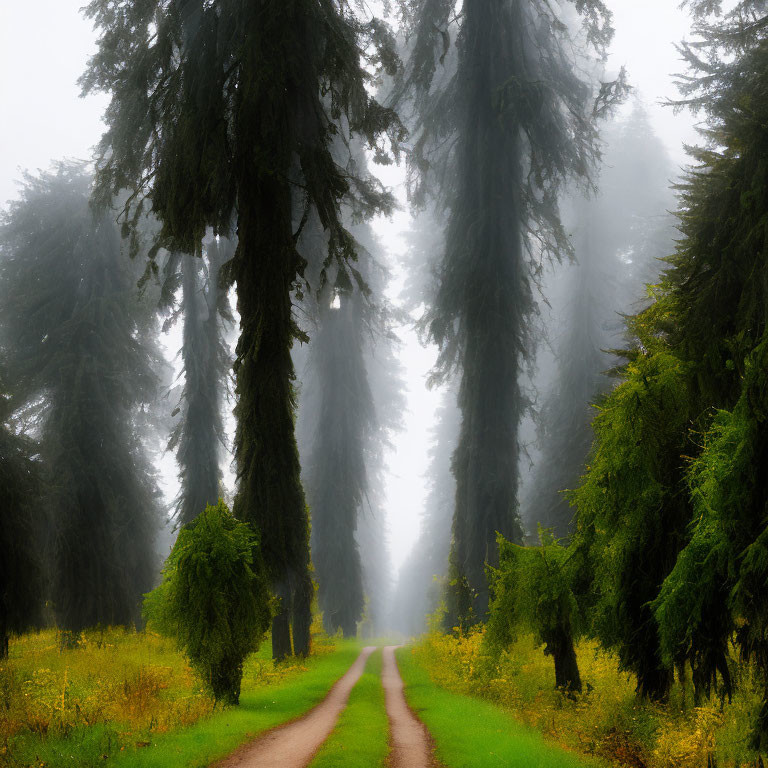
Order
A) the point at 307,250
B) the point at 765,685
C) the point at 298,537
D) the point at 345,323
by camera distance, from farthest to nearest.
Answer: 1. the point at 345,323
2. the point at 307,250
3. the point at 298,537
4. the point at 765,685

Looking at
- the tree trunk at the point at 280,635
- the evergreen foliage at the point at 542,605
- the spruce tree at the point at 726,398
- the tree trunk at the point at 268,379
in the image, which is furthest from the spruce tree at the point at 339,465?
the spruce tree at the point at 726,398

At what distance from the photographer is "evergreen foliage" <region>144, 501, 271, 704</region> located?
328 inches

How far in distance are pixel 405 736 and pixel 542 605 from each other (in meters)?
2.89

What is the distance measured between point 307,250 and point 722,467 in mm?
10320

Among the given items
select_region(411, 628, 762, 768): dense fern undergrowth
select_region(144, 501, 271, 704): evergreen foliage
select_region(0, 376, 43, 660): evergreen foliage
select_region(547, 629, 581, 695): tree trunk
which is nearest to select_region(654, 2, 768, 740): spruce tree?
select_region(411, 628, 762, 768): dense fern undergrowth

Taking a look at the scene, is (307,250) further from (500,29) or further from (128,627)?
(128,627)

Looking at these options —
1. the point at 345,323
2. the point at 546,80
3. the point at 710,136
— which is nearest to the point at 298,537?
the point at 710,136

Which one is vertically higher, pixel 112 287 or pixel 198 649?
pixel 112 287

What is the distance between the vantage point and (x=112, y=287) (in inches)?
760

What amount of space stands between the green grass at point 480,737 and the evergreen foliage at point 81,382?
433 inches

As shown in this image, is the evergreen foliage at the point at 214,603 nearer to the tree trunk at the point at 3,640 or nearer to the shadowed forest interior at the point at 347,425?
the shadowed forest interior at the point at 347,425

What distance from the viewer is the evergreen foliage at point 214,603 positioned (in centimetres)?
833

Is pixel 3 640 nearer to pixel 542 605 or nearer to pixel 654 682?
pixel 542 605

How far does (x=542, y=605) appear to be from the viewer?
963 centimetres
